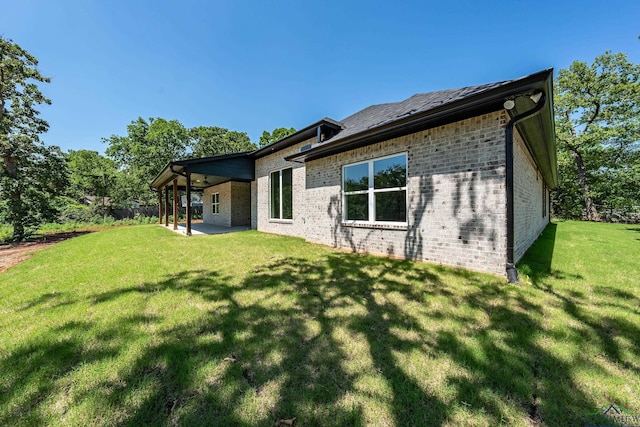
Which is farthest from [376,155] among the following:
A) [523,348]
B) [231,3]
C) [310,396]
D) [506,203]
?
[231,3]

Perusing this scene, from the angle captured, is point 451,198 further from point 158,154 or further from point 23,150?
point 158,154

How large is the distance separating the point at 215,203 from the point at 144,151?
18.2 metres

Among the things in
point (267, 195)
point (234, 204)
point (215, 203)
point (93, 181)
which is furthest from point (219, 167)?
point (93, 181)

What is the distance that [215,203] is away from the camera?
16953 millimetres

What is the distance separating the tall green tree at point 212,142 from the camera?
33844 millimetres

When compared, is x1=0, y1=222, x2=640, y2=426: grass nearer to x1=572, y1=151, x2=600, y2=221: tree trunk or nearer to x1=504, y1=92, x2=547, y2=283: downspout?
x1=504, y1=92, x2=547, y2=283: downspout

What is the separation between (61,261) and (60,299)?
3.65m

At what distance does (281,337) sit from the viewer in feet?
8.12

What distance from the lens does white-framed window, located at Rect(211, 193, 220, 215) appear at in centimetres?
1641

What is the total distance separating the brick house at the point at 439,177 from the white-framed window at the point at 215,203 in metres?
9.72

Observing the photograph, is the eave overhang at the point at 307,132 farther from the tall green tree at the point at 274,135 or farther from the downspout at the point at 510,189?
the tall green tree at the point at 274,135

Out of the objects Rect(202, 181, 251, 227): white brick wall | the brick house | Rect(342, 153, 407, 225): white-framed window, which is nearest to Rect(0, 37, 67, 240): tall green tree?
Rect(202, 181, 251, 227): white brick wall

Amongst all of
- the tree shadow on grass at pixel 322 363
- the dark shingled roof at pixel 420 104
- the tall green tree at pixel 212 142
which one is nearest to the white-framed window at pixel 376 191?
the dark shingled roof at pixel 420 104

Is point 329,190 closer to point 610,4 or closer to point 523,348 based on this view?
point 523,348
